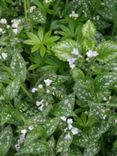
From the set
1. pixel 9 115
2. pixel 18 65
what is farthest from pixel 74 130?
pixel 18 65

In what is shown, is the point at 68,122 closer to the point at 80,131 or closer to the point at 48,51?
the point at 80,131

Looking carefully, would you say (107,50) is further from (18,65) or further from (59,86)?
(18,65)

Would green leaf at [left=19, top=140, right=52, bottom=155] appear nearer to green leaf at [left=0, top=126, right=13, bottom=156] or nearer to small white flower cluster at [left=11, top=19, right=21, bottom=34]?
green leaf at [left=0, top=126, right=13, bottom=156]

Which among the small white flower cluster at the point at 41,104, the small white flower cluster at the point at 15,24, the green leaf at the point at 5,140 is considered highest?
the small white flower cluster at the point at 15,24

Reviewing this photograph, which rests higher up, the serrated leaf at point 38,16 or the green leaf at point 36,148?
the serrated leaf at point 38,16

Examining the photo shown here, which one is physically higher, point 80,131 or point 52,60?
point 52,60

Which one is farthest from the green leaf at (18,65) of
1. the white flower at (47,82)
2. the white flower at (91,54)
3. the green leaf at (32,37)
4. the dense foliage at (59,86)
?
the white flower at (91,54)

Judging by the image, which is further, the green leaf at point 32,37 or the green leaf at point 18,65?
the green leaf at point 32,37

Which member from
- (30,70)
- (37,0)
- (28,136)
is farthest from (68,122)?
(37,0)

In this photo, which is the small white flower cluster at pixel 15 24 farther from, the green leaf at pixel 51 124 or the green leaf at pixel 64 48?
the green leaf at pixel 51 124
